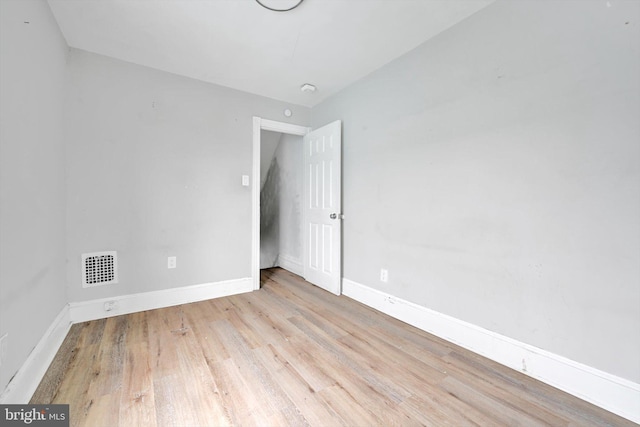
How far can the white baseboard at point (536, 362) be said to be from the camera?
1.30m

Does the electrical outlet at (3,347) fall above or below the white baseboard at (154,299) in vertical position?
above

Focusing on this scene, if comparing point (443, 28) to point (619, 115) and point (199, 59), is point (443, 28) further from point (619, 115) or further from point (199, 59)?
point (199, 59)

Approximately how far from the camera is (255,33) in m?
2.02

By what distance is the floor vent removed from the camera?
2.27m

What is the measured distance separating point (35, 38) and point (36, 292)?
4.94 ft

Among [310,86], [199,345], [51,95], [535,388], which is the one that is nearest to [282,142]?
[310,86]

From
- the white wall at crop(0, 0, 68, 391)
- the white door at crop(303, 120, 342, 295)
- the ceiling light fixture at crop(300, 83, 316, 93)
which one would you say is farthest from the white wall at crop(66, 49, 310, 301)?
the white door at crop(303, 120, 342, 295)

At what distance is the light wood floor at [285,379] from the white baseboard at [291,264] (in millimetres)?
1489

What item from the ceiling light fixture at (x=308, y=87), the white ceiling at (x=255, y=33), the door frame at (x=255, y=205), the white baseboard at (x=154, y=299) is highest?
the white ceiling at (x=255, y=33)

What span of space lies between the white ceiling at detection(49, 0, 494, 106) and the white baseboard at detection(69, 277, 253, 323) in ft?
7.19

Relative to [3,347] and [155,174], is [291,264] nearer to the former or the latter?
[155,174]

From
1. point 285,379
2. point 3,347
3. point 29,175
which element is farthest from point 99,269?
point 285,379

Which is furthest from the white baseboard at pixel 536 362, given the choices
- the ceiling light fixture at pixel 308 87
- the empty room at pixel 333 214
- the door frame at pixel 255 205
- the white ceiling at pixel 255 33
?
the ceiling light fixture at pixel 308 87

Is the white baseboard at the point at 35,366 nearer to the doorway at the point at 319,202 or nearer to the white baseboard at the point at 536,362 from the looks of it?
the doorway at the point at 319,202
